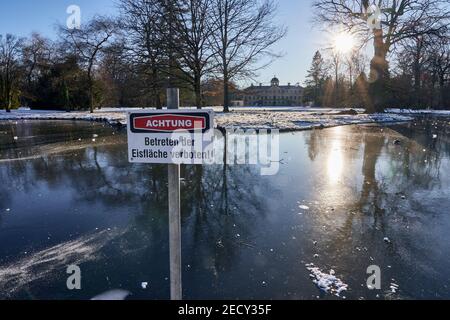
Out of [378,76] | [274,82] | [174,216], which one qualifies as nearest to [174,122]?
[174,216]

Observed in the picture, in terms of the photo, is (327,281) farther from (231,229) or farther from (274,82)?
(274,82)

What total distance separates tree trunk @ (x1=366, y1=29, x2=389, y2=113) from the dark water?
21.8 metres

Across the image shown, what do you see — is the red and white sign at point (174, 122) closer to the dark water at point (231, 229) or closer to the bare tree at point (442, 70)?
the dark water at point (231, 229)

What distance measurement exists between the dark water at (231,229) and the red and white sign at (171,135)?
1.41 metres

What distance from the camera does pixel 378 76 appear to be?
27.4 m

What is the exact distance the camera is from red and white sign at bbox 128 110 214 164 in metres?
2.04

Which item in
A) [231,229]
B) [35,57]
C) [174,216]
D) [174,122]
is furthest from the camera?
[35,57]

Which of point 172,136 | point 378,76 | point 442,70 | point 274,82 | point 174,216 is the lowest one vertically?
point 174,216

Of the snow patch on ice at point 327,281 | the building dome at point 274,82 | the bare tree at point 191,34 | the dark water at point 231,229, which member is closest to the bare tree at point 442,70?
the bare tree at point 191,34

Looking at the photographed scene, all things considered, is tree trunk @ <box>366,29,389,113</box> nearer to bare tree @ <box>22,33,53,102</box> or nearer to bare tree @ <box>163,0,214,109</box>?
bare tree @ <box>163,0,214,109</box>

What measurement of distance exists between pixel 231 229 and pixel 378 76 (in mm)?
27944

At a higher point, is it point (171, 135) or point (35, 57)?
point (35, 57)

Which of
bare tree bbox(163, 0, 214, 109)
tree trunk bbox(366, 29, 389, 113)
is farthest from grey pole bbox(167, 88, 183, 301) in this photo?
tree trunk bbox(366, 29, 389, 113)
